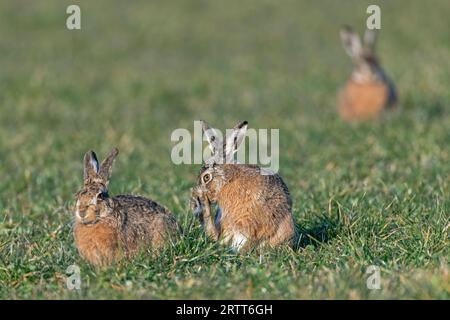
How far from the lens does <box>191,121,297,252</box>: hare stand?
672cm

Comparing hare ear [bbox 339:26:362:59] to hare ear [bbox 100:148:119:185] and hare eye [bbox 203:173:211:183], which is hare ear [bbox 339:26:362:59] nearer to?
hare eye [bbox 203:173:211:183]

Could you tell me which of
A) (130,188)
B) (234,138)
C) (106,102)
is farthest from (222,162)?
(106,102)

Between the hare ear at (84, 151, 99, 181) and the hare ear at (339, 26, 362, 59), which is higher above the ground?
the hare ear at (339, 26, 362, 59)

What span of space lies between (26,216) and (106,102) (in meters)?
7.97

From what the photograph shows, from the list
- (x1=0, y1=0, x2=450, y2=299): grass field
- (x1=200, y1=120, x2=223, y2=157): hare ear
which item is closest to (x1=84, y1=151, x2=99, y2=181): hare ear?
(x1=0, y1=0, x2=450, y2=299): grass field

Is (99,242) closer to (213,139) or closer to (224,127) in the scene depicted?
(213,139)

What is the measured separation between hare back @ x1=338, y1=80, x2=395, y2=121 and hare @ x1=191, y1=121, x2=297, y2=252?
719 centimetres

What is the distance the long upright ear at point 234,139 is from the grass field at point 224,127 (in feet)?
1.83

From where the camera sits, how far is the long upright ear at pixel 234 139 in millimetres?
6930

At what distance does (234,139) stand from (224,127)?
261 inches

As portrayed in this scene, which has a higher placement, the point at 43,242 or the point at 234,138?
the point at 234,138

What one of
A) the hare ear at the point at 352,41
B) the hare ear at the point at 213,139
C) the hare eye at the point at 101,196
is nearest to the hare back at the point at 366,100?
the hare ear at the point at 352,41

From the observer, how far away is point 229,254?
650 cm
